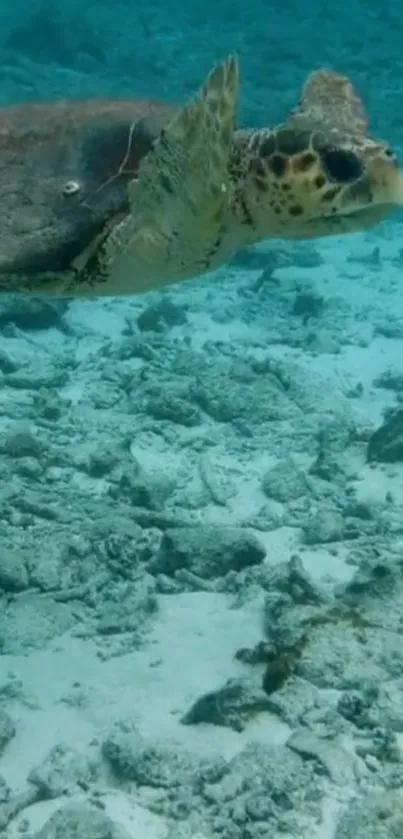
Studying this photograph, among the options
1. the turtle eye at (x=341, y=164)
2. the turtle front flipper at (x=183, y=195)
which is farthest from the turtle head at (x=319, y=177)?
the turtle front flipper at (x=183, y=195)

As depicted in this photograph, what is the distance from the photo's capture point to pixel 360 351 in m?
6.47

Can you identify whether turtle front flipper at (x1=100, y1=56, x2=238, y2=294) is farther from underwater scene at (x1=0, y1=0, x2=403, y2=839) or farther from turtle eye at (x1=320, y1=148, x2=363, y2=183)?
turtle eye at (x1=320, y1=148, x2=363, y2=183)

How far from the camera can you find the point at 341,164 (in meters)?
2.65

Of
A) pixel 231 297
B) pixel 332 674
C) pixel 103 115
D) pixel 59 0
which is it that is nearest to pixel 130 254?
pixel 103 115

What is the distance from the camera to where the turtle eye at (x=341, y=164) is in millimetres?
2639

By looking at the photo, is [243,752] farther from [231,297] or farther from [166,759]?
[231,297]

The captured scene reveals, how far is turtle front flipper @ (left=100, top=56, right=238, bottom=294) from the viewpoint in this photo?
95.7 inches

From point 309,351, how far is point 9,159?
3.56m

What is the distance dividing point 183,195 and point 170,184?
49 mm

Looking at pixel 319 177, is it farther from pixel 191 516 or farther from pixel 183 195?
pixel 191 516

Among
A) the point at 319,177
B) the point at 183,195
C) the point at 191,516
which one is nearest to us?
the point at 183,195

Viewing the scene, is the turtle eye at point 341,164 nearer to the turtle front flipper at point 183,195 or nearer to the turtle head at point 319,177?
the turtle head at point 319,177

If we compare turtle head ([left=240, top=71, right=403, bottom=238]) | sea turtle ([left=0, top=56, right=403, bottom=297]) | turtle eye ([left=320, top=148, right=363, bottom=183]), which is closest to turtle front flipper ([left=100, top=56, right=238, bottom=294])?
sea turtle ([left=0, top=56, right=403, bottom=297])

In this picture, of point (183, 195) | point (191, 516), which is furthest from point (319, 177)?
point (191, 516)
